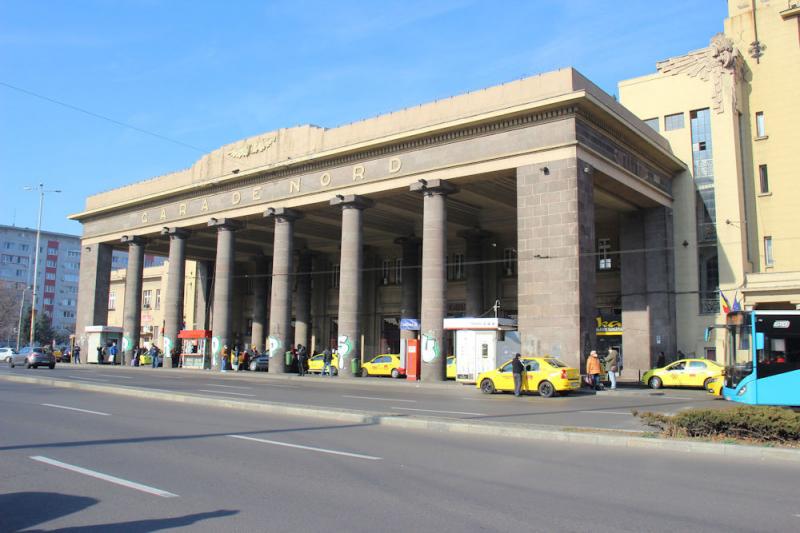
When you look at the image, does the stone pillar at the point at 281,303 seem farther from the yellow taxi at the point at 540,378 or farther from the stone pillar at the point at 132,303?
the yellow taxi at the point at 540,378

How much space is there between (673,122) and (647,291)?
1002 centimetres

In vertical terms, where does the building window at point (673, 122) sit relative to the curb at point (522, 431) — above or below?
above

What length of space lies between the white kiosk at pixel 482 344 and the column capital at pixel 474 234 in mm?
14214

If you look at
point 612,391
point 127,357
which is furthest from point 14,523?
point 127,357

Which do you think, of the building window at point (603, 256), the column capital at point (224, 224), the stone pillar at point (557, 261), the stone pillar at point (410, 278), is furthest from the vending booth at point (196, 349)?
the building window at point (603, 256)

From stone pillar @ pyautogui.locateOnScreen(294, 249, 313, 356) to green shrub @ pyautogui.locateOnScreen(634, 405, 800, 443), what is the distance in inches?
1761

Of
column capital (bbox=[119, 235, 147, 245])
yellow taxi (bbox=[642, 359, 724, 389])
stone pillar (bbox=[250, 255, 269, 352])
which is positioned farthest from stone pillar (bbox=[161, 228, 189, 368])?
yellow taxi (bbox=[642, 359, 724, 389])

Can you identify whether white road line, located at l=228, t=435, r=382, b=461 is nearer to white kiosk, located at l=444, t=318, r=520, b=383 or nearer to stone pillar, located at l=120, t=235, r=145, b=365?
white kiosk, located at l=444, t=318, r=520, b=383

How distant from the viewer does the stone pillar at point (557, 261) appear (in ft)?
90.7

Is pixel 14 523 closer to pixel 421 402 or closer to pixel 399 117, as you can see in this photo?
pixel 421 402

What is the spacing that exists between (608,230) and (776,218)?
9846mm

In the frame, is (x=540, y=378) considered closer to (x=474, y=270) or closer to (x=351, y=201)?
(x=351, y=201)

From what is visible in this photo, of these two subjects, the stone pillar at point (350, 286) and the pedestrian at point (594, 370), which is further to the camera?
the stone pillar at point (350, 286)

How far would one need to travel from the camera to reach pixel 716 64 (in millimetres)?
36062
